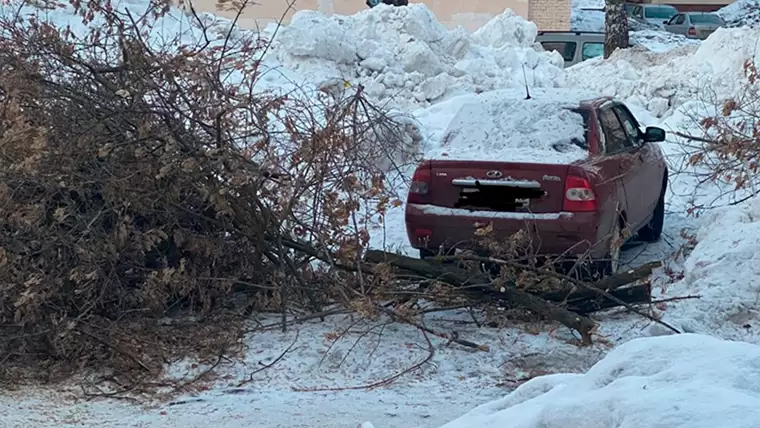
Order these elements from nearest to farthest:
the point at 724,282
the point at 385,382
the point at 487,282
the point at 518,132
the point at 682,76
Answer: the point at 385,382 → the point at 487,282 → the point at 724,282 → the point at 518,132 → the point at 682,76

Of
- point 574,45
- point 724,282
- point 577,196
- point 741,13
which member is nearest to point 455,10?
point 574,45

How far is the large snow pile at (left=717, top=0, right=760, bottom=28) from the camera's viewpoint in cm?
3353

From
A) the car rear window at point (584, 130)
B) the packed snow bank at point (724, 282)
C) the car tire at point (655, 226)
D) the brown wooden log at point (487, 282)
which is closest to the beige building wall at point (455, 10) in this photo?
the car tire at point (655, 226)

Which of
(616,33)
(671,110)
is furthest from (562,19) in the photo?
(671,110)

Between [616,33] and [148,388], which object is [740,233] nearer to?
[148,388]

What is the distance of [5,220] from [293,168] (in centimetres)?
197

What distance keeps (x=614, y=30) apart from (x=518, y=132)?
47.0 ft

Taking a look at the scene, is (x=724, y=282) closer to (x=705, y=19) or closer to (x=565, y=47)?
(x=565, y=47)

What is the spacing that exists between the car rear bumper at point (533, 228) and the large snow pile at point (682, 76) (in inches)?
297

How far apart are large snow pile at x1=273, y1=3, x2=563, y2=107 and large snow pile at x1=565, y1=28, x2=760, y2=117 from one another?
1.50m

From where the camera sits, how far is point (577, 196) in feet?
22.1

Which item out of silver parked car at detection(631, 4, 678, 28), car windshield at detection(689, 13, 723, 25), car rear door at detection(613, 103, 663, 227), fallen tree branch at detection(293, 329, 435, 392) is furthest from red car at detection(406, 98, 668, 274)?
silver parked car at detection(631, 4, 678, 28)

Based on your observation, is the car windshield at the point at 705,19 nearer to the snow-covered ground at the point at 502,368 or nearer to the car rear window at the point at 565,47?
the car rear window at the point at 565,47

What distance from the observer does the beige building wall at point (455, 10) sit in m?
24.1
